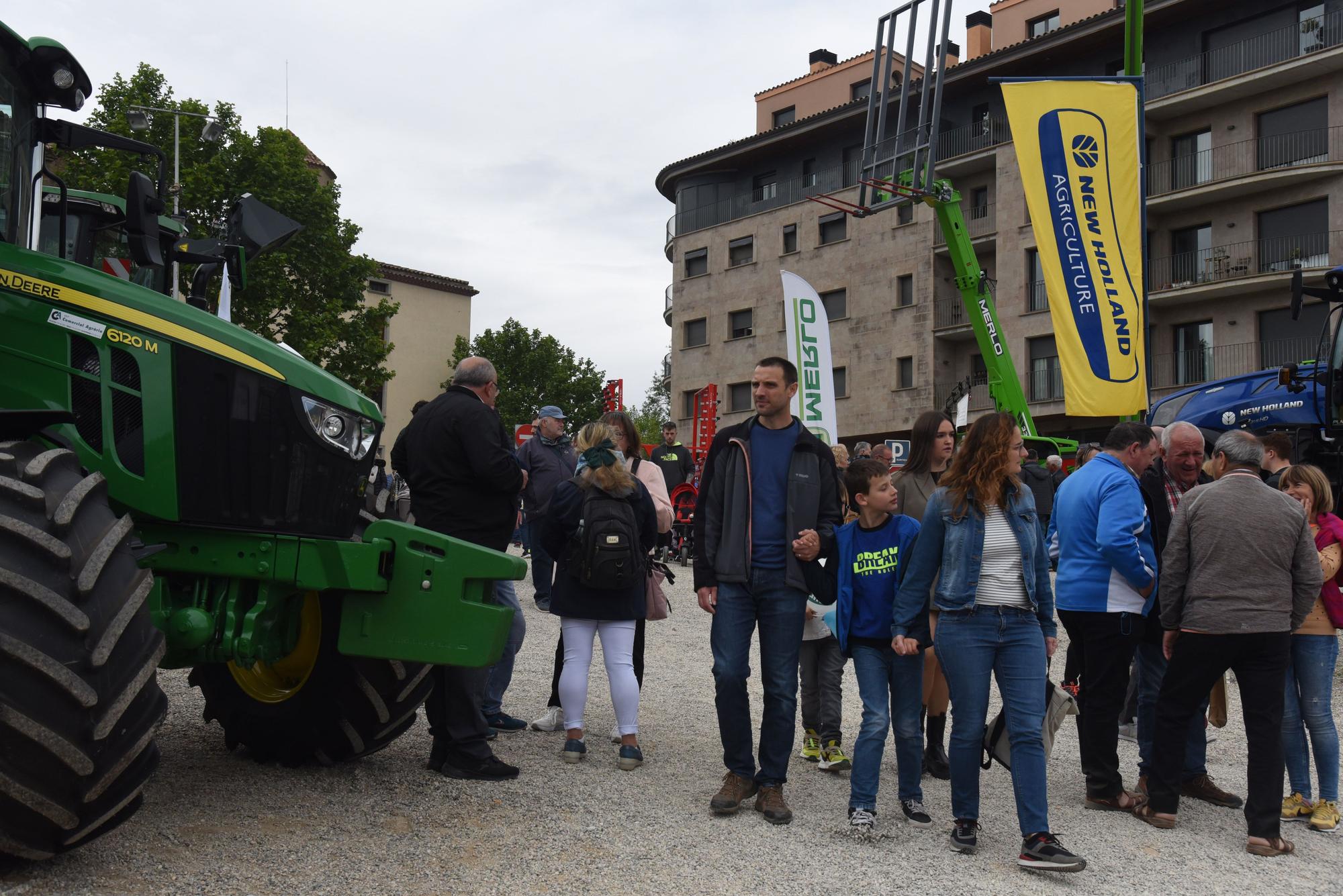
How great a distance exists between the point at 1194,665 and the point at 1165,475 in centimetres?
154

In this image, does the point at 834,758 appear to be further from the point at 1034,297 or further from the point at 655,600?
the point at 1034,297

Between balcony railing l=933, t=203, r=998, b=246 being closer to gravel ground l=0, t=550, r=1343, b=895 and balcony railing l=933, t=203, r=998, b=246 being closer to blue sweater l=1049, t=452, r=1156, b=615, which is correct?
blue sweater l=1049, t=452, r=1156, b=615

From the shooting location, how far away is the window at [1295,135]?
31.9m

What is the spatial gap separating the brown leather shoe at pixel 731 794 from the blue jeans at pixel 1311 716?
8.93ft

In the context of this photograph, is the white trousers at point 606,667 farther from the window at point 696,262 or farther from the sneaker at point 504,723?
the window at point 696,262

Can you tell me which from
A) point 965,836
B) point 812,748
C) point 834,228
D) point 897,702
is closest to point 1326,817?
point 965,836

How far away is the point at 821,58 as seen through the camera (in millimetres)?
49094

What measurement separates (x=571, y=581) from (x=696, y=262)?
42.3 metres

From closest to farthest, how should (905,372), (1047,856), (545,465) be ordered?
(1047,856) < (545,465) < (905,372)

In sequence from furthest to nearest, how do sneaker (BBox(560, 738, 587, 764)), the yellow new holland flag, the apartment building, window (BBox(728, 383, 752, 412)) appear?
window (BBox(728, 383, 752, 412)), the apartment building, the yellow new holland flag, sneaker (BBox(560, 738, 587, 764))

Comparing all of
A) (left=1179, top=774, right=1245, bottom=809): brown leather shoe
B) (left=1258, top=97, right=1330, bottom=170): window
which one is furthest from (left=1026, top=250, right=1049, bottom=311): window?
(left=1179, top=774, right=1245, bottom=809): brown leather shoe

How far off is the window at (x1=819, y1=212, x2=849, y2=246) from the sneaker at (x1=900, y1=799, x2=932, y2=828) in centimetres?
3811

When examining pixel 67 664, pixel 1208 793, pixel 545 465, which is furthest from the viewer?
pixel 545 465

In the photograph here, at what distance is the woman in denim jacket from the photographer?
530 centimetres
